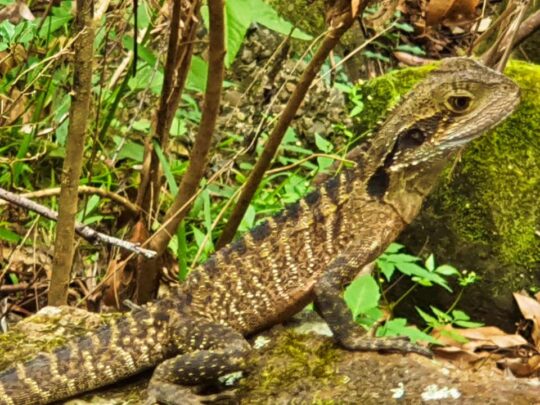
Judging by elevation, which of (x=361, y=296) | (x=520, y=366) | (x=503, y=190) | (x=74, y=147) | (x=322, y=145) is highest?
(x=74, y=147)

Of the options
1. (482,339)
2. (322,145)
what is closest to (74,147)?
(322,145)

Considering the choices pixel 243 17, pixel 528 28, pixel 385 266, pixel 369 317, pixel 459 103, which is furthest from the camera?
pixel 528 28

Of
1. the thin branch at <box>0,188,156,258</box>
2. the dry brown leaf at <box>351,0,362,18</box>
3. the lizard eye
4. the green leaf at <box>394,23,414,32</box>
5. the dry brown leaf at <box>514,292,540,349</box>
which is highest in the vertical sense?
the green leaf at <box>394,23,414,32</box>

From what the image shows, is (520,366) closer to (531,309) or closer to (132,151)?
(531,309)

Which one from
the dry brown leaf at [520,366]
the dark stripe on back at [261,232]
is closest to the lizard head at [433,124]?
the dark stripe on back at [261,232]

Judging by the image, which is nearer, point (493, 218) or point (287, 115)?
point (287, 115)

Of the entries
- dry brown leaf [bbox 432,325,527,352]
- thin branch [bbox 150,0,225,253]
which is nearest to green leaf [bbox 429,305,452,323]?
dry brown leaf [bbox 432,325,527,352]

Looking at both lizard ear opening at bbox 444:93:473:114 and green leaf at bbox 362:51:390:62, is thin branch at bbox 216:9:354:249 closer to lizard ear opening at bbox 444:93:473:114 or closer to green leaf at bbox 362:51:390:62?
lizard ear opening at bbox 444:93:473:114

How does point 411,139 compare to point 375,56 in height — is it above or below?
below
